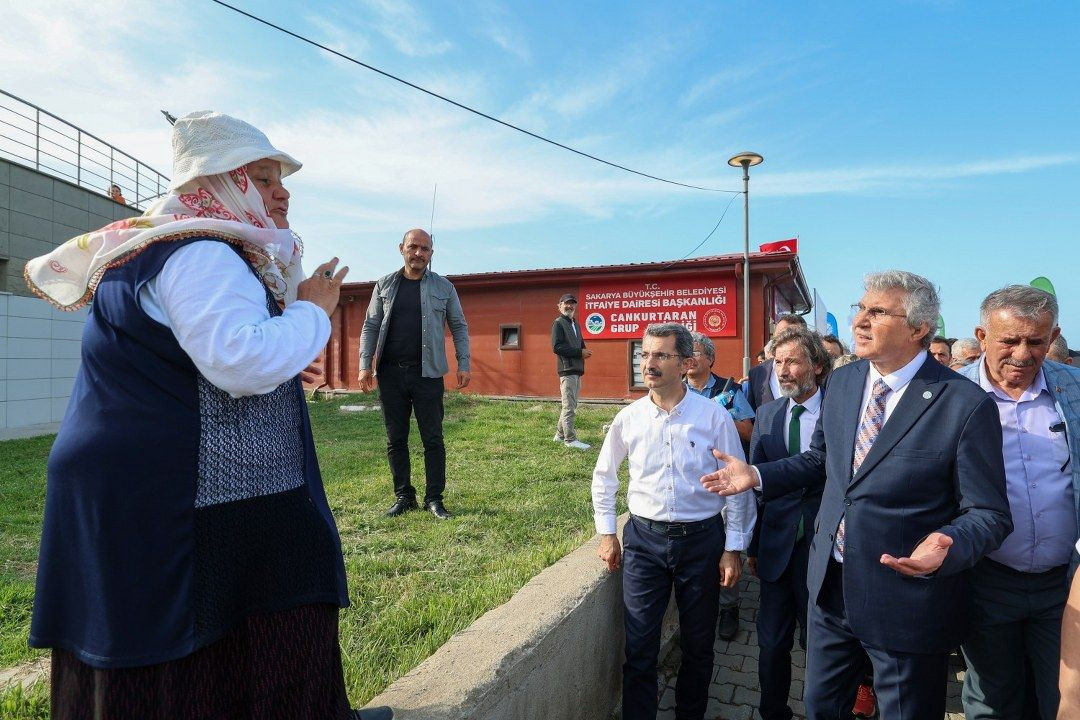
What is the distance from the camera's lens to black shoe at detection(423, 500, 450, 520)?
4496 mm

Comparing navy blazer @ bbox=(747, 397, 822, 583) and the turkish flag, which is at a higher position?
the turkish flag

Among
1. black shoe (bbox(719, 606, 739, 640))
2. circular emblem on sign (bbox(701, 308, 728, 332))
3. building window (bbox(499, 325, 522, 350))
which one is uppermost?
circular emblem on sign (bbox(701, 308, 728, 332))

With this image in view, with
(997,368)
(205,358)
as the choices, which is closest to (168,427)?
(205,358)

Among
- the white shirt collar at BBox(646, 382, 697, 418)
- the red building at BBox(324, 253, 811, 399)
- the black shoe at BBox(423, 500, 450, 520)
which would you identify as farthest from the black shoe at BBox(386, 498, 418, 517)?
the red building at BBox(324, 253, 811, 399)

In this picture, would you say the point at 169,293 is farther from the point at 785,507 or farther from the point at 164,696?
the point at 785,507

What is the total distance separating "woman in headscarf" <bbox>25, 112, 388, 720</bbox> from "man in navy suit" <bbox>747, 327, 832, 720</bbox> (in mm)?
2188

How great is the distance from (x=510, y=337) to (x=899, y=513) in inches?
556

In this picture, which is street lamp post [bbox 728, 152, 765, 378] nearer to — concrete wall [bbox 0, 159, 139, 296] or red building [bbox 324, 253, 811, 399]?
red building [bbox 324, 253, 811, 399]

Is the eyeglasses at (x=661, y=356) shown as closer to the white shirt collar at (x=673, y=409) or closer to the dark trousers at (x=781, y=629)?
the white shirt collar at (x=673, y=409)

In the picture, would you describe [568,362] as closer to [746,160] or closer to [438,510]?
[438,510]

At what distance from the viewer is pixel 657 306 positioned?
14.9 metres

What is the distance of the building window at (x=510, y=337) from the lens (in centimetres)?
1585

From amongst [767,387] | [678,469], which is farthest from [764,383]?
[678,469]

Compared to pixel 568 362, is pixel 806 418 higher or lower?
lower
